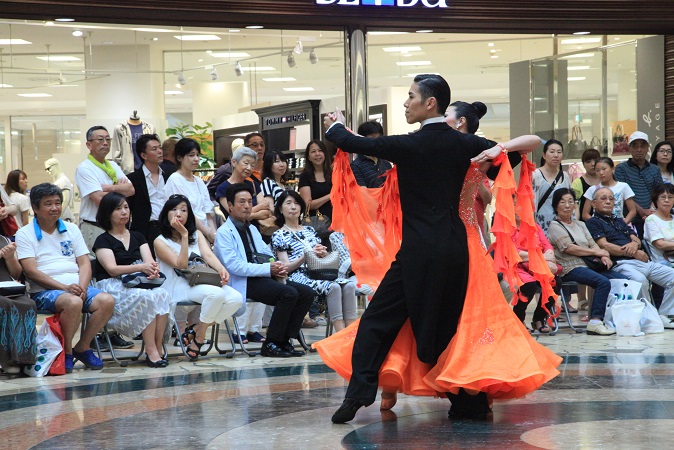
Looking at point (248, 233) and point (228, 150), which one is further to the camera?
point (228, 150)

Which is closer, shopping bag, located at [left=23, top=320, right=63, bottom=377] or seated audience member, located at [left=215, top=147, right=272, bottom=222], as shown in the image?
shopping bag, located at [left=23, top=320, right=63, bottom=377]

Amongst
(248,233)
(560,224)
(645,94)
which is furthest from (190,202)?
(645,94)

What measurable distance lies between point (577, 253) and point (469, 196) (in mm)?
4114

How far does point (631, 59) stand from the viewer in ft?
36.7

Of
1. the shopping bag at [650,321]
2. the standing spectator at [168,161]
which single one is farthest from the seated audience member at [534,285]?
the standing spectator at [168,161]

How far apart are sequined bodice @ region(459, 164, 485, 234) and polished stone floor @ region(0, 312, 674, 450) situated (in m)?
0.92

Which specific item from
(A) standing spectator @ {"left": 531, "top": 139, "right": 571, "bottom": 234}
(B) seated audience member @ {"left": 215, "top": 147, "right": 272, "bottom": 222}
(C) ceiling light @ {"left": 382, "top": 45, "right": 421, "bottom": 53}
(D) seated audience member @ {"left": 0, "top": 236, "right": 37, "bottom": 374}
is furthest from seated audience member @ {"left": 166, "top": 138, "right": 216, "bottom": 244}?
(C) ceiling light @ {"left": 382, "top": 45, "right": 421, "bottom": 53}

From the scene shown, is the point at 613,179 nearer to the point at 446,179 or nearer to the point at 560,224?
the point at 560,224

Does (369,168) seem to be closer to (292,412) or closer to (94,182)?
(94,182)

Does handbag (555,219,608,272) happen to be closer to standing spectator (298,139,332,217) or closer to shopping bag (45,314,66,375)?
standing spectator (298,139,332,217)

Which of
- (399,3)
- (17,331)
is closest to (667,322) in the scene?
(399,3)

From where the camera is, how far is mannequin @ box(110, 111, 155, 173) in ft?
30.2

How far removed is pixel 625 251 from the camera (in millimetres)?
8875

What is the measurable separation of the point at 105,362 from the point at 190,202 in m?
1.51
